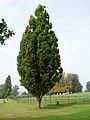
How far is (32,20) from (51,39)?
4.44m

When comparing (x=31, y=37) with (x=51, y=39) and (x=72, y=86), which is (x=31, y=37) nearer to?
(x=51, y=39)

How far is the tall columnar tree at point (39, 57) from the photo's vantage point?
5266 centimetres

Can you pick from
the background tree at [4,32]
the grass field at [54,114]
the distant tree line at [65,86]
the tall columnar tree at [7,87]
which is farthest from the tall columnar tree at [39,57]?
the distant tree line at [65,86]

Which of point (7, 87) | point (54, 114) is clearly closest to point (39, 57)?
point (54, 114)

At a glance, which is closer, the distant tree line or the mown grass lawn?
the mown grass lawn

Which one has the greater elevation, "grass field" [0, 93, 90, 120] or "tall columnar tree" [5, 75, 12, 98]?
"tall columnar tree" [5, 75, 12, 98]

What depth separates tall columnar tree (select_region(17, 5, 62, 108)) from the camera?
2073 inches

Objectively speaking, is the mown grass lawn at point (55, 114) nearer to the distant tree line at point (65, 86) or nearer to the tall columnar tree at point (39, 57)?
the tall columnar tree at point (39, 57)

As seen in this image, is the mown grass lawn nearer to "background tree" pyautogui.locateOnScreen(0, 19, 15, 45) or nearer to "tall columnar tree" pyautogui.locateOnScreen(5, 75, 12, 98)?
"background tree" pyautogui.locateOnScreen(0, 19, 15, 45)

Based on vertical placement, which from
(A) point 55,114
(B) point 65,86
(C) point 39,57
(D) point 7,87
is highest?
(B) point 65,86

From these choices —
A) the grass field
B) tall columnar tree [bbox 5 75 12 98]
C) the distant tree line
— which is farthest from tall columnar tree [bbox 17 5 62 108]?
the distant tree line

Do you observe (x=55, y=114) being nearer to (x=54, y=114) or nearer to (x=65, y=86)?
(x=54, y=114)

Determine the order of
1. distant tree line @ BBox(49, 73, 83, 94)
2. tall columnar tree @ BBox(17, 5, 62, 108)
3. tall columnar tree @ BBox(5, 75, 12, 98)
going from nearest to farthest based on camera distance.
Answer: tall columnar tree @ BBox(17, 5, 62, 108) < tall columnar tree @ BBox(5, 75, 12, 98) < distant tree line @ BBox(49, 73, 83, 94)

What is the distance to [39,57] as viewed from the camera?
5312 cm
